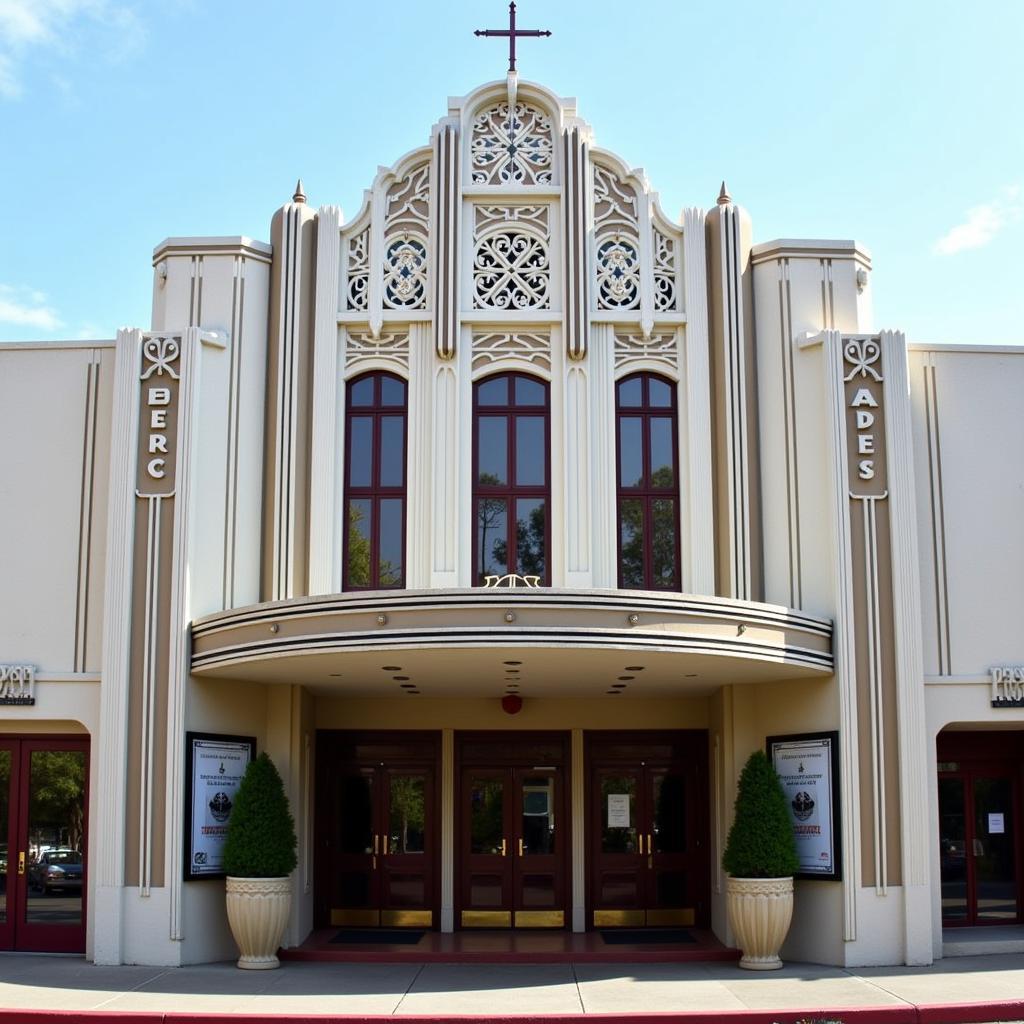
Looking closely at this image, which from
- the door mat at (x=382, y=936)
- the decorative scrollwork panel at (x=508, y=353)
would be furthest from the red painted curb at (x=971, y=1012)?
the decorative scrollwork panel at (x=508, y=353)

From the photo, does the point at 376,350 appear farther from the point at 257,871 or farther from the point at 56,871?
the point at 56,871

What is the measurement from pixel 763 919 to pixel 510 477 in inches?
267

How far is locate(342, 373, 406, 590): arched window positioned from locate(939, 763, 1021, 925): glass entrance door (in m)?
8.74

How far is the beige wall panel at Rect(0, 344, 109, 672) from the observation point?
18.7m

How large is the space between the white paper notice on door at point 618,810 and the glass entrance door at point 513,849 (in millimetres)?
752

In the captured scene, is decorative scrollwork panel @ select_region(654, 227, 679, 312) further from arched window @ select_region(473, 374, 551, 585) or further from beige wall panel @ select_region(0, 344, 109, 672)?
beige wall panel @ select_region(0, 344, 109, 672)

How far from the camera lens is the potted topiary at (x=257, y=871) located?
17375mm

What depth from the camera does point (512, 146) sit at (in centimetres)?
2048

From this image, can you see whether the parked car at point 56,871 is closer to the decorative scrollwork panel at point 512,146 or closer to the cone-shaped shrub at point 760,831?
the cone-shaped shrub at point 760,831

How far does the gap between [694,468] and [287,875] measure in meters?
7.70

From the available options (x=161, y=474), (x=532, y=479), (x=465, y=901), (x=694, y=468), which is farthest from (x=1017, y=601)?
(x=161, y=474)

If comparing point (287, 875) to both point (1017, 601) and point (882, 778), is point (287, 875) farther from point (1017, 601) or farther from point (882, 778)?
point (1017, 601)

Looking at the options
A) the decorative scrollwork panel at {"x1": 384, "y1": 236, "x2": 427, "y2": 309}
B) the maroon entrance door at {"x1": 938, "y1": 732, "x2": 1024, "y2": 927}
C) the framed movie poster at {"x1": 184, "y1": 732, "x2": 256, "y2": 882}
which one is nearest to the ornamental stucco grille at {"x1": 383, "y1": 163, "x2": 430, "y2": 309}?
the decorative scrollwork panel at {"x1": 384, "y1": 236, "x2": 427, "y2": 309}

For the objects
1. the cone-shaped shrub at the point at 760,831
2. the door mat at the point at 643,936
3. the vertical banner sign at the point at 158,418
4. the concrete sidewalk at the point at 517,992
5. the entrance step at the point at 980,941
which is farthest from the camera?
the door mat at the point at 643,936
